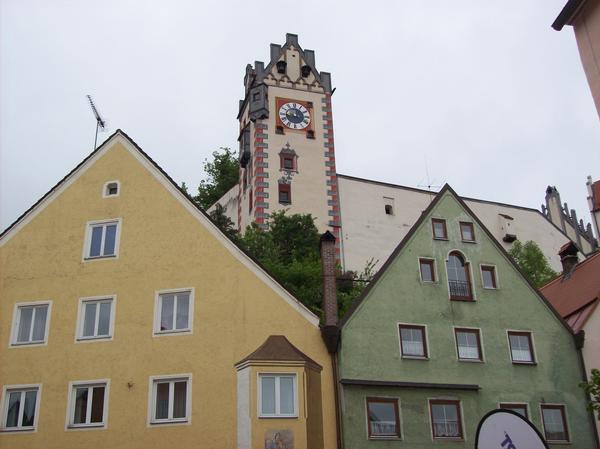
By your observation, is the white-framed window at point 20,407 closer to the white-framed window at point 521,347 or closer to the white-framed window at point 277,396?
the white-framed window at point 277,396

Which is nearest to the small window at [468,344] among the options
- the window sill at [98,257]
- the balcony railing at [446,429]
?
the balcony railing at [446,429]

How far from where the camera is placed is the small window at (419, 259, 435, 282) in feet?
89.9

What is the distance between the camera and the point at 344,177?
61969mm

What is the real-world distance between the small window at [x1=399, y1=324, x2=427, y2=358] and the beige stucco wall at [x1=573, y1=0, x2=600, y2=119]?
10575 mm

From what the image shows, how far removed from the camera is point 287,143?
198 ft

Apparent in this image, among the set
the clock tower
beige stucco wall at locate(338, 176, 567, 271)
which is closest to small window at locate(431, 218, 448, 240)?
the clock tower

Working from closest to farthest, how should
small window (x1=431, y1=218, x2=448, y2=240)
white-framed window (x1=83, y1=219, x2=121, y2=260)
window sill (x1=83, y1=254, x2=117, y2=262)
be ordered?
window sill (x1=83, y1=254, x2=117, y2=262), white-framed window (x1=83, y1=219, x2=121, y2=260), small window (x1=431, y1=218, x2=448, y2=240)

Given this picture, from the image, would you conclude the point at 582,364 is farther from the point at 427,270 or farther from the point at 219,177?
the point at 219,177

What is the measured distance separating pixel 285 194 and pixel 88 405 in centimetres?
3551

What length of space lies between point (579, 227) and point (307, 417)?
225 ft

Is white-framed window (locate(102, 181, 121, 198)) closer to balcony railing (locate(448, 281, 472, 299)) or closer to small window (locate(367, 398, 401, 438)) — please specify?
small window (locate(367, 398, 401, 438))

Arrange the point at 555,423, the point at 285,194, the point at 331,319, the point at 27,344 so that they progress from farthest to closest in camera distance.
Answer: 1. the point at 285,194
2. the point at 555,423
3. the point at 331,319
4. the point at 27,344

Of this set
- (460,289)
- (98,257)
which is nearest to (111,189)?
(98,257)

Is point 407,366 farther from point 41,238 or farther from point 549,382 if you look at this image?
point 41,238
